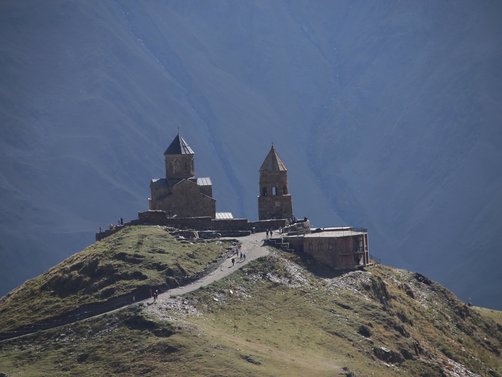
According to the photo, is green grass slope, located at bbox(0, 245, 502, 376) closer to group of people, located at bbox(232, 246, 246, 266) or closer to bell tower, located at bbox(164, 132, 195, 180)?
group of people, located at bbox(232, 246, 246, 266)

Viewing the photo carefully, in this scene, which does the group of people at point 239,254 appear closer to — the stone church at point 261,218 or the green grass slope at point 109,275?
the green grass slope at point 109,275

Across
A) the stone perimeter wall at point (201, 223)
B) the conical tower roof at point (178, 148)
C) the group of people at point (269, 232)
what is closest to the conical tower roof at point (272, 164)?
the conical tower roof at point (178, 148)

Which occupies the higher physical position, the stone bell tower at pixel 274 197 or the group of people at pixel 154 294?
the stone bell tower at pixel 274 197

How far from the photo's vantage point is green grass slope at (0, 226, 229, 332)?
111188 millimetres

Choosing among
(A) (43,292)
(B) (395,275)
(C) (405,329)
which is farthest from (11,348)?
(B) (395,275)

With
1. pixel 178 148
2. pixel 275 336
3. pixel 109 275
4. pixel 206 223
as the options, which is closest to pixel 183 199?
pixel 178 148

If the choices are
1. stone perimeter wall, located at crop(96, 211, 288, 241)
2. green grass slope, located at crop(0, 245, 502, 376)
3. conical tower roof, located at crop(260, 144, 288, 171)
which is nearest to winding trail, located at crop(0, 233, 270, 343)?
green grass slope, located at crop(0, 245, 502, 376)

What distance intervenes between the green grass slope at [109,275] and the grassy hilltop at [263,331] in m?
0.27

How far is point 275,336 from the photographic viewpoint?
10788 cm

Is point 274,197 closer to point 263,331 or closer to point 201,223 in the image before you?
point 201,223

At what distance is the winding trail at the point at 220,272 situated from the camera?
108 metres

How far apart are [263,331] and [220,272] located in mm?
11452

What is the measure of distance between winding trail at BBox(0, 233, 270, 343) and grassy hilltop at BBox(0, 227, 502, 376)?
921mm

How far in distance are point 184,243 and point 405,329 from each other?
2053 centimetres
